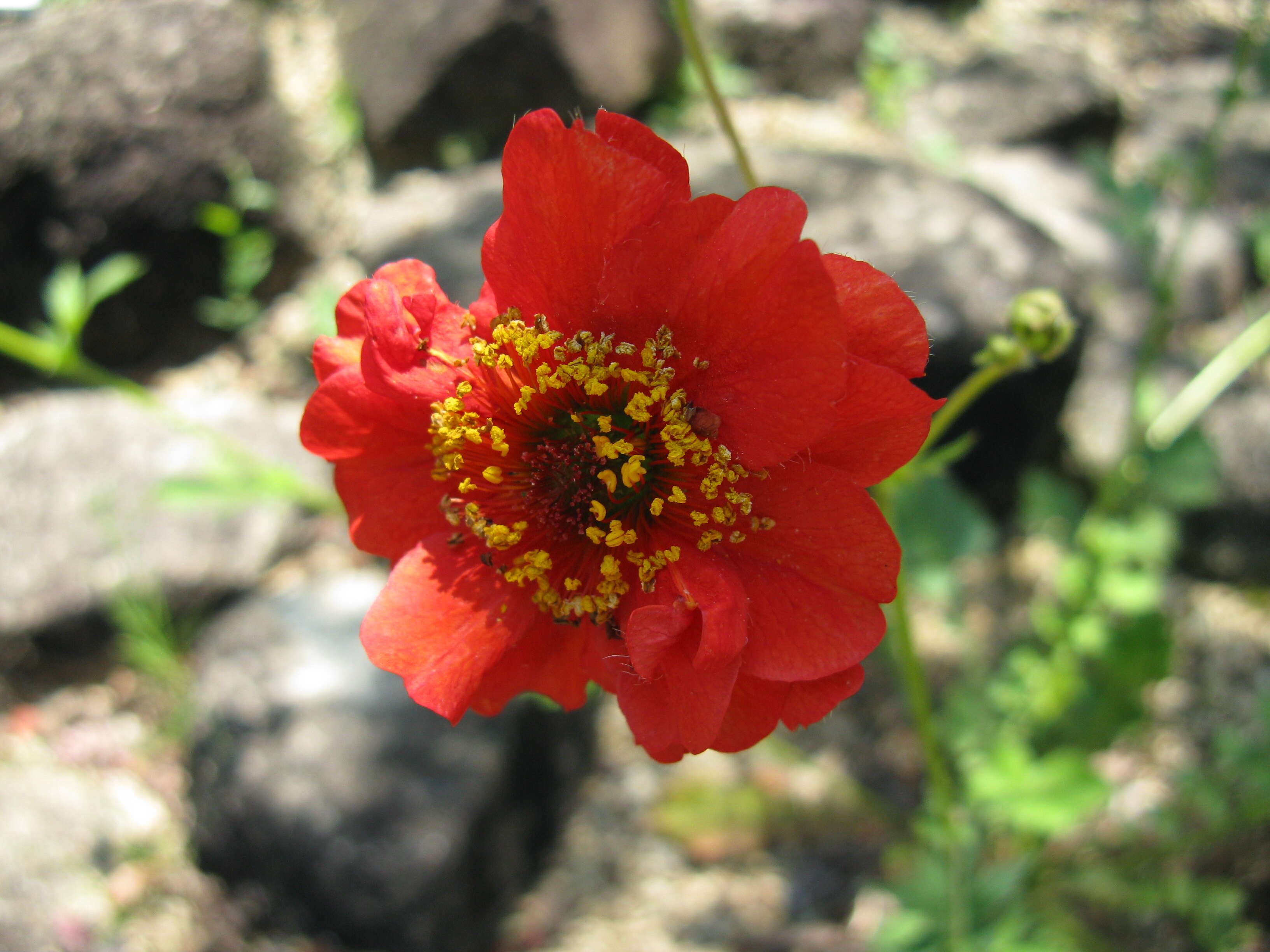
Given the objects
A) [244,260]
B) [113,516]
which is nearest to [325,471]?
[113,516]

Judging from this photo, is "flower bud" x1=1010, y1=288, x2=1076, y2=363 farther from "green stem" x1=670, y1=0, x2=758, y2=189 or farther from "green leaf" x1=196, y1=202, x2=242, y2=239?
"green leaf" x1=196, y1=202, x2=242, y2=239

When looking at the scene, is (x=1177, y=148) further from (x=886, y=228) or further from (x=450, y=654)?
(x=450, y=654)

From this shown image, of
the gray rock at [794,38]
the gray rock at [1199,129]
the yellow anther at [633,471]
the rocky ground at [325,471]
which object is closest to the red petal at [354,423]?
the yellow anther at [633,471]

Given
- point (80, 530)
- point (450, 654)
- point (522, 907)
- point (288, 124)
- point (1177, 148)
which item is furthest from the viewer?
point (288, 124)

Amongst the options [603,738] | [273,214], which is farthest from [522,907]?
[273,214]

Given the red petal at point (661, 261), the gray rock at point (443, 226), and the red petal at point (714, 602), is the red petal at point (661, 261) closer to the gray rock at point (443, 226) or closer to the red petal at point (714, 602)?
the red petal at point (714, 602)

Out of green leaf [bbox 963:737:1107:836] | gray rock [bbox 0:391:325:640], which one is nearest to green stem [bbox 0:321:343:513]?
gray rock [bbox 0:391:325:640]
